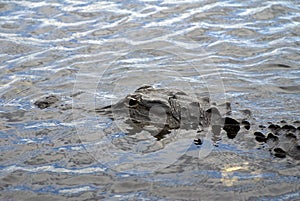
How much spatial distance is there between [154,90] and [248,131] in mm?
1339

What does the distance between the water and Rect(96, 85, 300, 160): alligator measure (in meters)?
0.17

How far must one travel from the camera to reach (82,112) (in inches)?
240

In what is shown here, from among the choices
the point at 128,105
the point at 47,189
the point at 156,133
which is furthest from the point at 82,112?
the point at 47,189

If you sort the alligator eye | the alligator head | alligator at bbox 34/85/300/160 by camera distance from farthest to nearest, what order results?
the alligator eye < the alligator head < alligator at bbox 34/85/300/160

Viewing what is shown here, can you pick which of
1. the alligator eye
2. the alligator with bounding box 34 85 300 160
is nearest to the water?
the alligator with bounding box 34 85 300 160

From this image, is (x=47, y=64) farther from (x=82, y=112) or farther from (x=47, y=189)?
(x=47, y=189)

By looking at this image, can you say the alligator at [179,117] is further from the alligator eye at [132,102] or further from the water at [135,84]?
the water at [135,84]

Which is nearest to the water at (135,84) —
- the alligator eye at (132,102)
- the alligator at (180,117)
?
the alligator at (180,117)

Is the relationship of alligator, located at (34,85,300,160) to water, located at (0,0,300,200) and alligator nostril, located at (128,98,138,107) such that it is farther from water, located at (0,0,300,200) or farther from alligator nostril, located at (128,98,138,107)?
water, located at (0,0,300,200)

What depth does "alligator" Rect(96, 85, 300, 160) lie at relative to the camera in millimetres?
5285

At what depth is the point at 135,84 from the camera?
6.89 m

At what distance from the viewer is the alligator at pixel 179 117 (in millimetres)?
5285

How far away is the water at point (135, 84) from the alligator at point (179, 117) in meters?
0.17

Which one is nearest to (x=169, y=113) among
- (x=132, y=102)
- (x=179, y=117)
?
(x=179, y=117)
